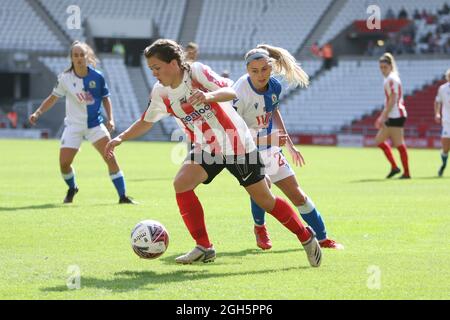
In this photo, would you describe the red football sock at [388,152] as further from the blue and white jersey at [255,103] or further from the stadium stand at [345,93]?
Result: the stadium stand at [345,93]

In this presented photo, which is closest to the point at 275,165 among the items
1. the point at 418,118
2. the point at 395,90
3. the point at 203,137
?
the point at 203,137

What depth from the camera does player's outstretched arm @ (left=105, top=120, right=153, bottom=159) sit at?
837 centimetres

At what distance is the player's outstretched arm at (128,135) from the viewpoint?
329 inches

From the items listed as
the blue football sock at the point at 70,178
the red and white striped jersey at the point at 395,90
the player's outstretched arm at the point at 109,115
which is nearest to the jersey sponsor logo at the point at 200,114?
the player's outstretched arm at the point at 109,115

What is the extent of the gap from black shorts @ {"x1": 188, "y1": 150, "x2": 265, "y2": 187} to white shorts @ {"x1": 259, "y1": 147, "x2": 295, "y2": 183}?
85cm

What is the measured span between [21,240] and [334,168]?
49.6ft

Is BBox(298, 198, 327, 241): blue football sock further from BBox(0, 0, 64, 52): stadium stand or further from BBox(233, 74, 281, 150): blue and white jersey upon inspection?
BBox(0, 0, 64, 52): stadium stand

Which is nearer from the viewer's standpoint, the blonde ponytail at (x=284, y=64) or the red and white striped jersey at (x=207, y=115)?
the red and white striped jersey at (x=207, y=115)

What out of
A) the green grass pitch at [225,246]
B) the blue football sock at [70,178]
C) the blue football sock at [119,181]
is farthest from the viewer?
the blue football sock at [70,178]

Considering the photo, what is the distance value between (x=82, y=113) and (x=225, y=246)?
516 centimetres

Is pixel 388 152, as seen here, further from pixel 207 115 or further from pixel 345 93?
pixel 345 93

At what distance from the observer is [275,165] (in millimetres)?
9078

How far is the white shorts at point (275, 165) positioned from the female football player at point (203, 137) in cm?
72

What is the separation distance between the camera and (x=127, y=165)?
24.8 metres
